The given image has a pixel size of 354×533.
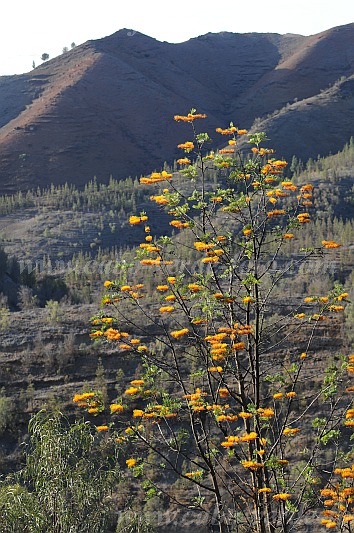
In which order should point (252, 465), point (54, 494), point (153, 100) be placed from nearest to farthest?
point (252, 465), point (54, 494), point (153, 100)

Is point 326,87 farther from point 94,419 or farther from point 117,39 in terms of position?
point 94,419

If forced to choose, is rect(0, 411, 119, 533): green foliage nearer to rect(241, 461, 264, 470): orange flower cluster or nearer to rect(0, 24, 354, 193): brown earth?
rect(241, 461, 264, 470): orange flower cluster

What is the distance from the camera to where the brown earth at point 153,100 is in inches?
2628

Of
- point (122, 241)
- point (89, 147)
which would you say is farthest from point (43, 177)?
point (122, 241)

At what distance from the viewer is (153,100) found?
264ft

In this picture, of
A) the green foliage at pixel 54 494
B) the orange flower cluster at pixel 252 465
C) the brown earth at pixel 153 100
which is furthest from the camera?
the brown earth at pixel 153 100

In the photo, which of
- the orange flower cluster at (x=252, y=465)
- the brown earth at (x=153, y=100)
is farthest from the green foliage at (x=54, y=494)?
the brown earth at (x=153, y=100)

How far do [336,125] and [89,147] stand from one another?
21285mm

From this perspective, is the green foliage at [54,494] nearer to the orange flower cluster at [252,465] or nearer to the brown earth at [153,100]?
the orange flower cluster at [252,465]

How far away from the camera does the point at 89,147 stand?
70750 mm

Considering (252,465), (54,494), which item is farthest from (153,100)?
(252,465)

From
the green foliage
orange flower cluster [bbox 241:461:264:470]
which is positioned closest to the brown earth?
the green foliage

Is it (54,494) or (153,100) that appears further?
(153,100)

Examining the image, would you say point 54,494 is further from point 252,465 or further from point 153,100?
point 153,100
